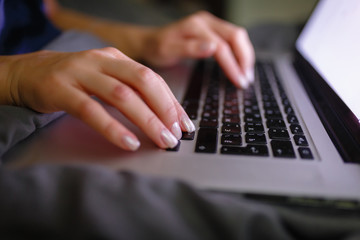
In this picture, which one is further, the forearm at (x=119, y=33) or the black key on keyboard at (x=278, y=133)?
the forearm at (x=119, y=33)

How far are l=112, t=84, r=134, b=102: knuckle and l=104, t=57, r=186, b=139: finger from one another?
15 millimetres

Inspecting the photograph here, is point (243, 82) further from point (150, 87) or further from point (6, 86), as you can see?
point (6, 86)

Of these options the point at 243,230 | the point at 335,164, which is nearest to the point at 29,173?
the point at 243,230

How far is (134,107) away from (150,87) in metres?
0.03

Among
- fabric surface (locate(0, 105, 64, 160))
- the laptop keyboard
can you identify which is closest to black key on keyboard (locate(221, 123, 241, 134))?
the laptop keyboard

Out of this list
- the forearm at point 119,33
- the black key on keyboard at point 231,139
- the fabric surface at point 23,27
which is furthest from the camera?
the forearm at point 119,33

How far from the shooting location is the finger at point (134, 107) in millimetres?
292

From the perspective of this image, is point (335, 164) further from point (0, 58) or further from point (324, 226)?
point (0, 58)

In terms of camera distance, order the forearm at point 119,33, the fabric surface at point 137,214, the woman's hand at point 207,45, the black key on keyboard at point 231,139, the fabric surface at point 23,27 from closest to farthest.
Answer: the fabric surface at point 137,214, the black key on keyboard at point 231,139, the fabric surface at point 23,27, the woman's hand at point 207,45, the forearm at point 119,33

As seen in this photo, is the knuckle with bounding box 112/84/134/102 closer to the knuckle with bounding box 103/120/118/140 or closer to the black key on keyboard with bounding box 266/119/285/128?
the knuckle with bounding box 103/120/118/140

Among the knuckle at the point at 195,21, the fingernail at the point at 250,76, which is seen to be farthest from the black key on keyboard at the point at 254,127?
the knuckle at the point at 195,21

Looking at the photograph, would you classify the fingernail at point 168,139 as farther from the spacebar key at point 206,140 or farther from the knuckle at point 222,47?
the knuckle at point 222,47

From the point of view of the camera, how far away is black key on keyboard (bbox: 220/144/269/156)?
Answer: 30cm

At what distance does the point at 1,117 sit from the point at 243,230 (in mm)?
270
